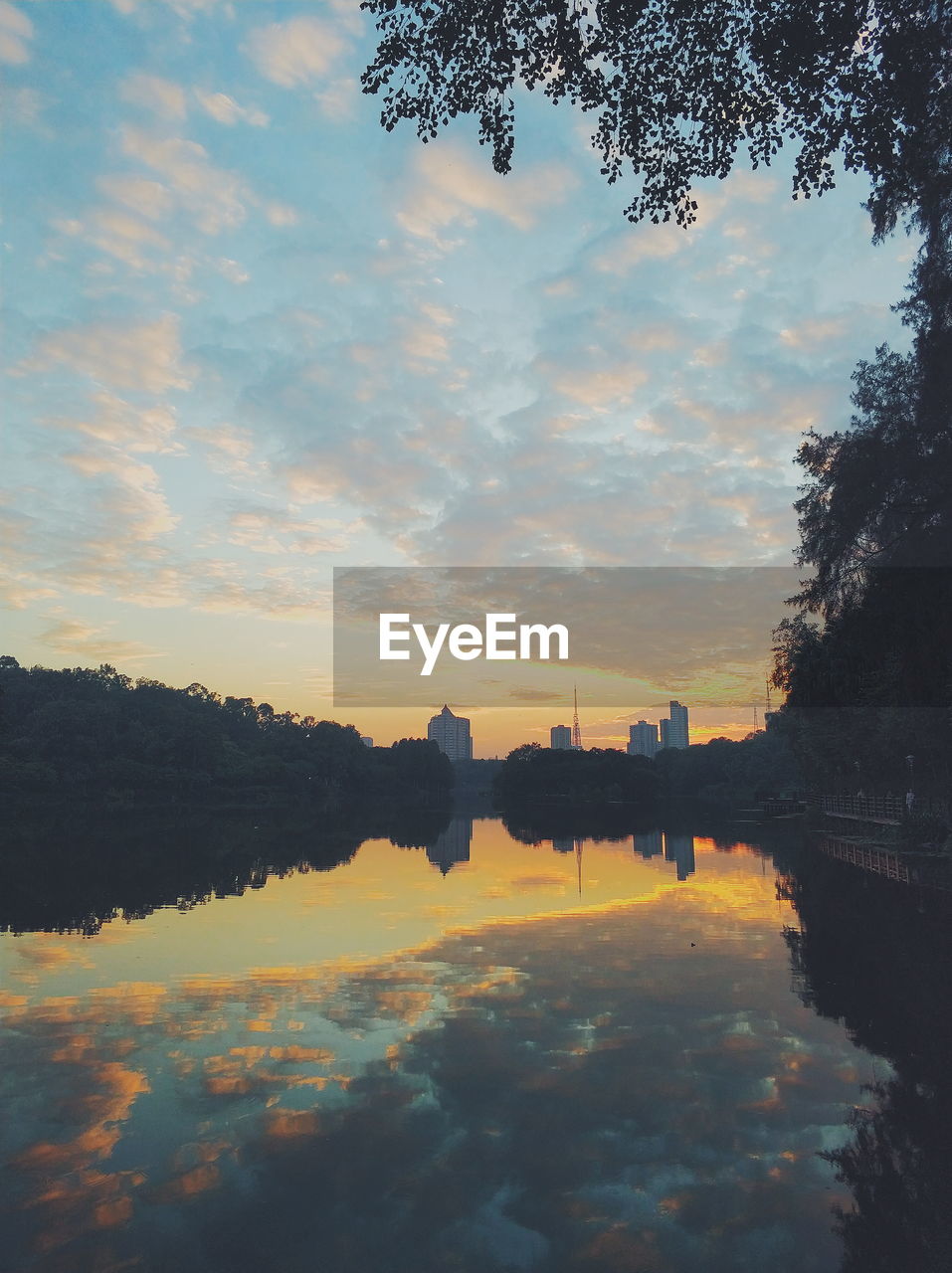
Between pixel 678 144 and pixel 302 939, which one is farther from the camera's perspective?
pixel 302 939

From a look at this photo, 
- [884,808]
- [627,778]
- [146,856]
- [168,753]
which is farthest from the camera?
[627,778]

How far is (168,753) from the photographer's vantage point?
97.9 m

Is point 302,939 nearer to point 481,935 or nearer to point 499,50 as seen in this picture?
point 481,935

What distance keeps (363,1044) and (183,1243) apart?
15.8 ft

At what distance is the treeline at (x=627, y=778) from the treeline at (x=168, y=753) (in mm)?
17046

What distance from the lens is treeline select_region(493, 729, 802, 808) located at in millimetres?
119688

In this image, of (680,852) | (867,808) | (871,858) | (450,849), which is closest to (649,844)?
(680,852)

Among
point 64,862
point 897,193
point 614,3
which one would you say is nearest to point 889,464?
point 897,193

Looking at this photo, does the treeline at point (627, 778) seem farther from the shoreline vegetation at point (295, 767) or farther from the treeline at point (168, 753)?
the treeline at point (168, 753)

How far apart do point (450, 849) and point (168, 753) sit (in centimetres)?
6240

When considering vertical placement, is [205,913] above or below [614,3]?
below

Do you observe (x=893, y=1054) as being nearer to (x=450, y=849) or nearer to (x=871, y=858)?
(x=871, y=858)

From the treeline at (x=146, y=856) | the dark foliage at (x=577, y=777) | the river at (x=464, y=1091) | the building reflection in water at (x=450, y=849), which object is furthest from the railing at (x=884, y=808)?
the dark foliage at (x=577, y=777)

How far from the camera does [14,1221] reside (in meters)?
6.41
